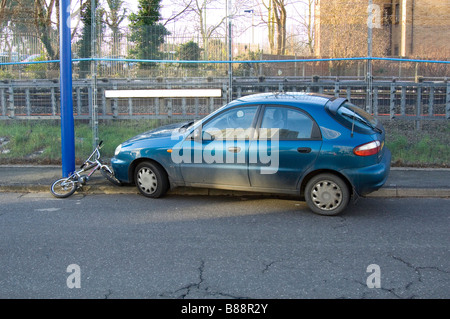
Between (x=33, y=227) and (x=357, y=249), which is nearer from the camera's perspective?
(x=357, y=249)

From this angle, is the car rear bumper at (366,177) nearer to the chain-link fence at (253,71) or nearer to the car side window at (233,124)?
the car side window at (233,124)

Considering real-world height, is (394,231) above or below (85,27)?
below

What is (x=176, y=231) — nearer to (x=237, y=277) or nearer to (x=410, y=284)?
(x=237, y=277)

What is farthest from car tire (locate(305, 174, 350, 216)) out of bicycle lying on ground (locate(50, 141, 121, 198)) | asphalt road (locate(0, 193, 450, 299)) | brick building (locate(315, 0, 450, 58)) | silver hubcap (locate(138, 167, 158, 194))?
brick building (locate(315, 0, 450, 58))

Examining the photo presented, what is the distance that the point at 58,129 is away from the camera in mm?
11188

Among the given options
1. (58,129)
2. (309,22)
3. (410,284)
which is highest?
(309,22)

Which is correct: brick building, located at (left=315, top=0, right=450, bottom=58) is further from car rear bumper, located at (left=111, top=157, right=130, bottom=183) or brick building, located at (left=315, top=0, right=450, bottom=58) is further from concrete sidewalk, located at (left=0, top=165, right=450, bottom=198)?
car rear bumper, located at (left=111, top=157, right=130, bottom=183)

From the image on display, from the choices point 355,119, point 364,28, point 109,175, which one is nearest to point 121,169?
point 109,175

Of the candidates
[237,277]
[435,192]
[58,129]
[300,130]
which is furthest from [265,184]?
[58,129]

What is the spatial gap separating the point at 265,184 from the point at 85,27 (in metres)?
6.27

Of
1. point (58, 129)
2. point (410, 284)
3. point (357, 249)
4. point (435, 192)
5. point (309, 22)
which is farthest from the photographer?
point (58, 129)

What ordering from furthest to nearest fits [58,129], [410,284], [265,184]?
[58,129] → [265,184] → [410,284]

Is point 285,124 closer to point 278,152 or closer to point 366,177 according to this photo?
point 278,152

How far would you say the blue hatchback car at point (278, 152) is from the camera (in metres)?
6.65
